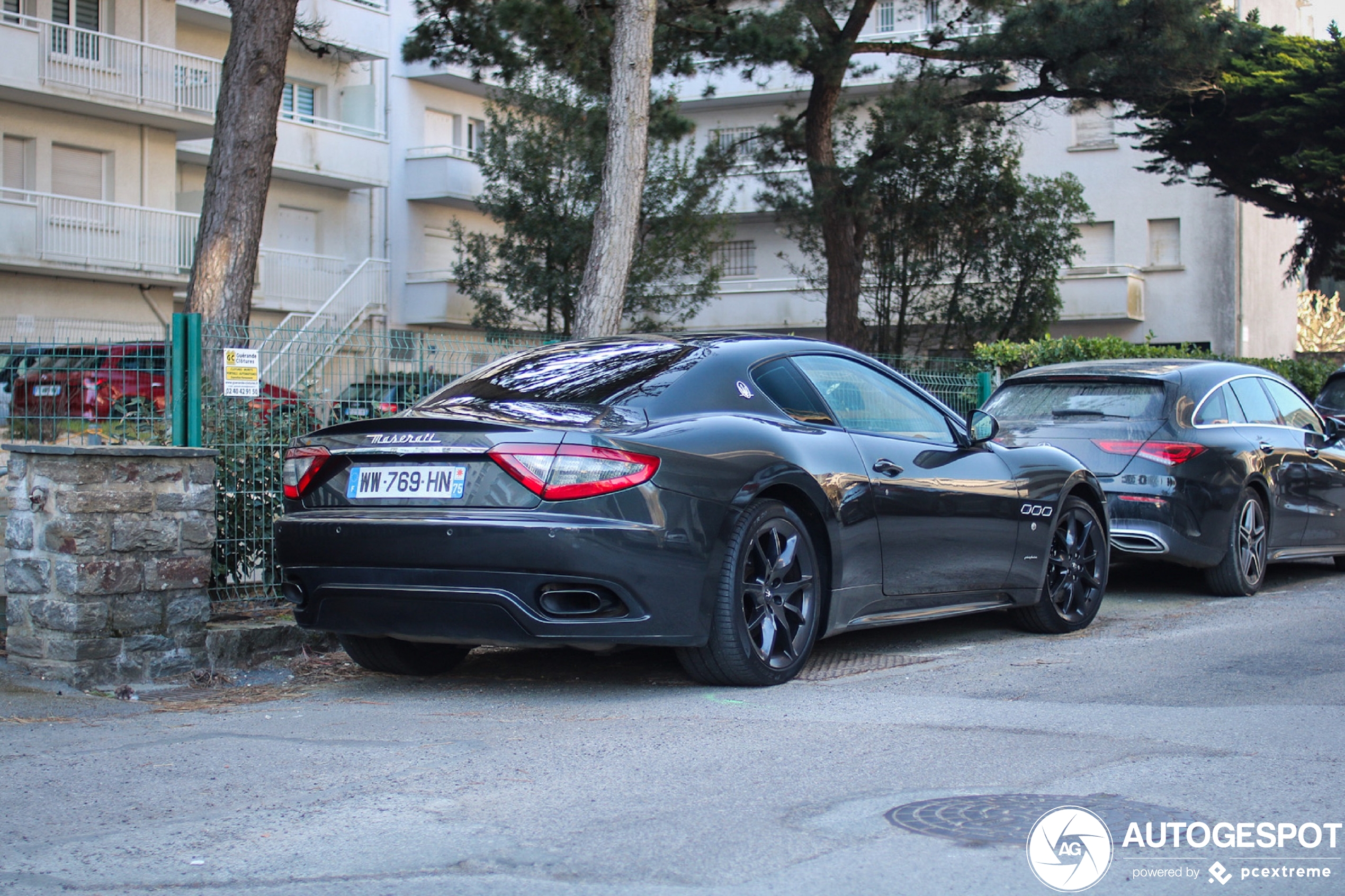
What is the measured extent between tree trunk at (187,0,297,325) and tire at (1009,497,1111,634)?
6735 millimetres

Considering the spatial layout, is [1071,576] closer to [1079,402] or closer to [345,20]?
[1079,402]

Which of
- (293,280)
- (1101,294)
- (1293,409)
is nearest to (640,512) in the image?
(1293,409)

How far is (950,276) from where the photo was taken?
28938 millimetres

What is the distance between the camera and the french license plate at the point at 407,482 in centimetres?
536

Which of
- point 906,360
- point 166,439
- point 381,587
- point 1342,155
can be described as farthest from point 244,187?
point 1342,155

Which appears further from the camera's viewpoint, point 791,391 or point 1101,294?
point 1101,294

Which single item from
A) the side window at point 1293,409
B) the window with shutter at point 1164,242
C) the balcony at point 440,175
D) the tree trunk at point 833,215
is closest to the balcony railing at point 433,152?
the balcony at point 440,175

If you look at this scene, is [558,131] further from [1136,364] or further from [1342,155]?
[1136,364]

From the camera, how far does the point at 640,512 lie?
17.2 feet

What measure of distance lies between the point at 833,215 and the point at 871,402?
54.5 feet

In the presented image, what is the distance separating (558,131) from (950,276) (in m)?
8.89

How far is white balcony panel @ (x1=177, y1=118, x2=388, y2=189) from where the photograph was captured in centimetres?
3158

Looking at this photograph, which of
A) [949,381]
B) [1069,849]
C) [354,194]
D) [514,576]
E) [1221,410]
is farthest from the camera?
[354,194]

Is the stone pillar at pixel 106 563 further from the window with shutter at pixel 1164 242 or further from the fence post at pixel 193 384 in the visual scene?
the window with shutter at pixel 1164 242
